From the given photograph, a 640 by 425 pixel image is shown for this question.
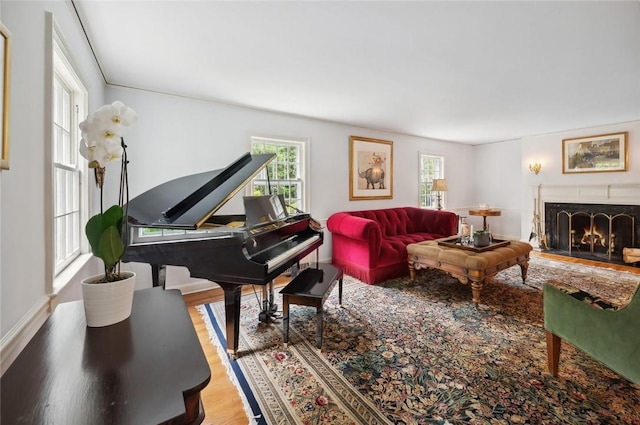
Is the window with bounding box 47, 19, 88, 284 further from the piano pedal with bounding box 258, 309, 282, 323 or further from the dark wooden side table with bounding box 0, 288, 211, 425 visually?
the piano pedal with bounding box 258, 309, 282, 323

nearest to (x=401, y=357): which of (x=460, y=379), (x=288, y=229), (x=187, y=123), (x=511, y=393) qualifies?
(x=460, y=379)

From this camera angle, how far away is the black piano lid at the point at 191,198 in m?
1.88

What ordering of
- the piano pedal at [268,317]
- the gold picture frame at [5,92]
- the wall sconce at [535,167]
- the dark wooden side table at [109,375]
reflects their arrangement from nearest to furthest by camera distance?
the dark wooden side table at [109,375] → the gold picture frame at [5,92] → the piano pedal at [268,317] → the wall sconce at [535,167]

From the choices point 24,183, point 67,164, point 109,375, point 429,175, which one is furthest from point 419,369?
point 429,175

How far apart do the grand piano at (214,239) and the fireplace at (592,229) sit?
18.0 ft

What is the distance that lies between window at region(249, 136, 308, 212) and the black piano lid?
139 cm

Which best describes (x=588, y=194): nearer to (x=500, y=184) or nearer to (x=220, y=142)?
(x=500, y=184)

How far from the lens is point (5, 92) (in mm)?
917

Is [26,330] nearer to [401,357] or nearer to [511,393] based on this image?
[401,357]

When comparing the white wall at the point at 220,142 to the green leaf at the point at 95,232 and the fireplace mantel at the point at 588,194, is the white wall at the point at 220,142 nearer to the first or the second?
the green leaf at the point at 95,232

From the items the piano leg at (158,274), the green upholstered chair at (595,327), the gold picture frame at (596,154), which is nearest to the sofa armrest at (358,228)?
the green upholstered chair at (595,327)

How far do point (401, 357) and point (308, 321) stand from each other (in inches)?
35.3

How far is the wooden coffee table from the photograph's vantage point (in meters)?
2.83

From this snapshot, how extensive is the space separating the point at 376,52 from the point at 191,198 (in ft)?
6.18
